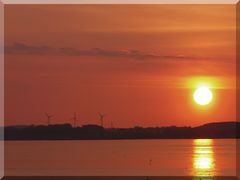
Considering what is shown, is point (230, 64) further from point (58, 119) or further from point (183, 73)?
point (58, 119)

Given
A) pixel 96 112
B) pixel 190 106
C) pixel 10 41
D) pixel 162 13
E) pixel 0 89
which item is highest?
pixel 96 112

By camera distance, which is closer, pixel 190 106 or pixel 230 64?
pixel 230 64

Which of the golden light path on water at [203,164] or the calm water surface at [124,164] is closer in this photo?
the golden light path on water at [203,164]

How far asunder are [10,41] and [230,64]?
18.0 feet

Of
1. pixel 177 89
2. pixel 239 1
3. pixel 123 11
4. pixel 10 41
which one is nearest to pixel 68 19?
pixel 177 89

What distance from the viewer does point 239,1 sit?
562cm

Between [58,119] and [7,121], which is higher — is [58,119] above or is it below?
above

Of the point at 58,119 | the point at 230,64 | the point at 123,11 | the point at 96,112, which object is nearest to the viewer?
the point at 123,11

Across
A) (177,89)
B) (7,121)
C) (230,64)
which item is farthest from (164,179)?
(177,89)

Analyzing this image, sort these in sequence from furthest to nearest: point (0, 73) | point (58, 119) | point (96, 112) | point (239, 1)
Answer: point (96, 112), point (58, 119), point (0, 73), point (239, 1)

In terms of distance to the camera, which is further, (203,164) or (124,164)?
(124,164)

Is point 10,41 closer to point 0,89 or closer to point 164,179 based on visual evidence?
point 164,179

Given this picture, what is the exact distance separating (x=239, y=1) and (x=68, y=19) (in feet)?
52.1

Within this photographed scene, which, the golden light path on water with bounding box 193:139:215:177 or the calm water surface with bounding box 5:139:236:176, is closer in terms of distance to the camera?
the golden light path on water with bounding box 193:139:215:177
